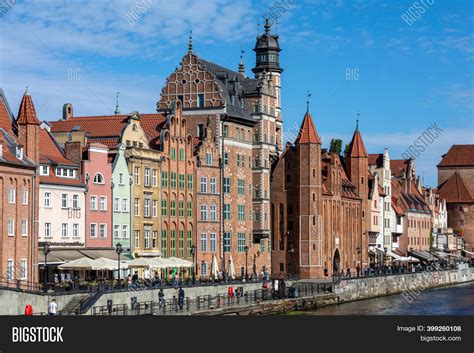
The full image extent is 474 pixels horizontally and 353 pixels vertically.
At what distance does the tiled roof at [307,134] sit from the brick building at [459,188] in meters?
69.2

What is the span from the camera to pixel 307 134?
362 ft

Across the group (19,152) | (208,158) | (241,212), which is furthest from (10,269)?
(241,212)

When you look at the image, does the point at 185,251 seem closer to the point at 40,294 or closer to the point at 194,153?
the point at 194,153

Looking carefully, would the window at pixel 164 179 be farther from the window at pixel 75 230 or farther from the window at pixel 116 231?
the window at pixel 75 230

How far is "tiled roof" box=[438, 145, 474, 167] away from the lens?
186875mm

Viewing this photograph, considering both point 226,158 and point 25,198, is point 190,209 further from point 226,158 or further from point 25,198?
point 25,198

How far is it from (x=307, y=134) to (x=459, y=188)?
75.6 m

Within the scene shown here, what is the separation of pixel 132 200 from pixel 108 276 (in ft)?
24.2

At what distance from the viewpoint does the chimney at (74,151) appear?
79.4 m

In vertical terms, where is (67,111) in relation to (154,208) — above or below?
above

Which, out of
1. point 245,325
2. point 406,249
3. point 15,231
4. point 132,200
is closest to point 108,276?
point 132,200

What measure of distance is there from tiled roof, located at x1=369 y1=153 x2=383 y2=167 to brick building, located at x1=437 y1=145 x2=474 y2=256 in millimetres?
31574

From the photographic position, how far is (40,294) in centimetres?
6084

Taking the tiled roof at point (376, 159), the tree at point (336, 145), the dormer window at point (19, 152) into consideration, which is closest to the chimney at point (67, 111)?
the dormer window at point (19, 152)
